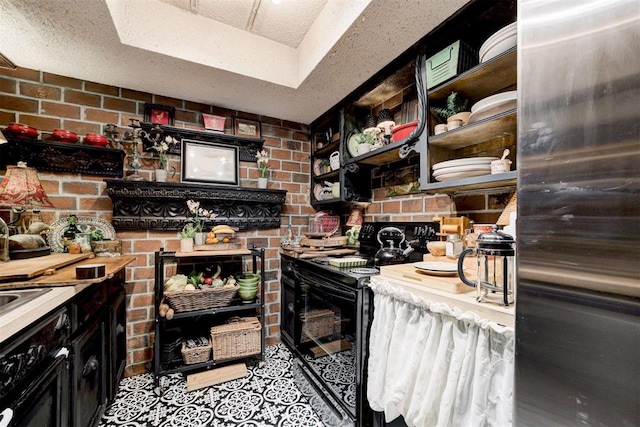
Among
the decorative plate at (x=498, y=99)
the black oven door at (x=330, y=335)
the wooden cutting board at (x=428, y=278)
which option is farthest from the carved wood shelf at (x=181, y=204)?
the decorative plate at (x=498, y=99)

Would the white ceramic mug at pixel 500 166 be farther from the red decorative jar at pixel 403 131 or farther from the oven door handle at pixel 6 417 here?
the oven door handle at pixel 6 417

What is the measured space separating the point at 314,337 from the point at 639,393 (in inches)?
58.5

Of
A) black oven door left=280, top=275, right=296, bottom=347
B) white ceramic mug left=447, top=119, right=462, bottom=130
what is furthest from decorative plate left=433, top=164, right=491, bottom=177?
black oven door left=280, top=275, right=296, bottom=347

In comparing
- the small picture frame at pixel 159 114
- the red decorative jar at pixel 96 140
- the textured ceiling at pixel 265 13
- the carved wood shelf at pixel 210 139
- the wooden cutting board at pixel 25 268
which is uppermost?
the textured ceiling at pixel 265 13

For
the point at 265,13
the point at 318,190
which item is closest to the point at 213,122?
the point at 265,13

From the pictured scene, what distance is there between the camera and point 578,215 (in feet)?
1.27

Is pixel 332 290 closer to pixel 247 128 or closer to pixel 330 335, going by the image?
pixel 330 335

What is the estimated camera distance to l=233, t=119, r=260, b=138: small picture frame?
2207 mm

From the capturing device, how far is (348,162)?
75.1 inches

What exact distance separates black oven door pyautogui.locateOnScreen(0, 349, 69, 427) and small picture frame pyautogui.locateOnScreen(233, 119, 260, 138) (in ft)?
5.90

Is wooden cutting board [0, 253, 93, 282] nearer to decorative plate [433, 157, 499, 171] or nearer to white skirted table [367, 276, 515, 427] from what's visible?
white skirted table [367, 276, 515, 427]

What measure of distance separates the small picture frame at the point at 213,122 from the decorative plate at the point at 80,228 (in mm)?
1014

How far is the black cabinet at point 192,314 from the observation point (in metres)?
1.72

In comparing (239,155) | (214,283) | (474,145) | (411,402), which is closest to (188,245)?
(214,283)
